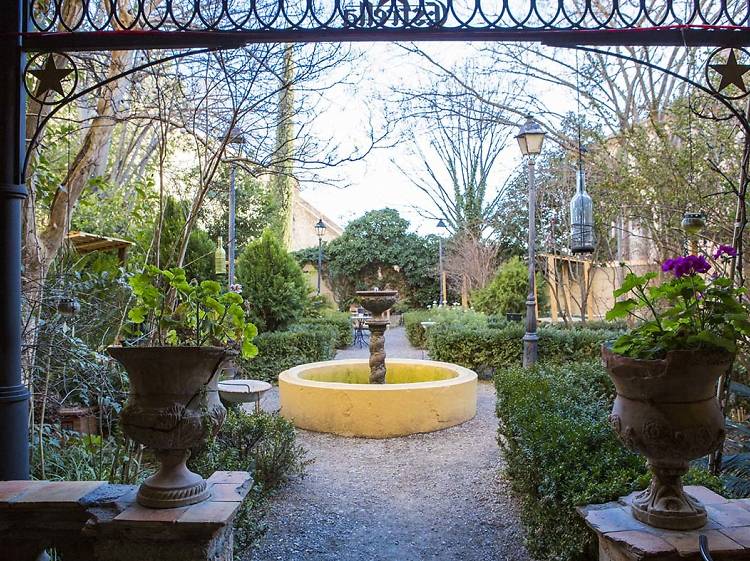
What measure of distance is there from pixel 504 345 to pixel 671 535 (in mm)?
8100

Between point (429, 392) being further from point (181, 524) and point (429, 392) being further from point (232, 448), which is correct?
point (181, 524)

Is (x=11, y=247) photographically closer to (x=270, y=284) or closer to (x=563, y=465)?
(x=563, y=465)

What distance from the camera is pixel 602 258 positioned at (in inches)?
505

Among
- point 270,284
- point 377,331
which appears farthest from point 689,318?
point 270,284

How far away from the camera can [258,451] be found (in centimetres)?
435

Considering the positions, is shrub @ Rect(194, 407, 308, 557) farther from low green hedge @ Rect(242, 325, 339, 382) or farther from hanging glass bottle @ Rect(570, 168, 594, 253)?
low green hedge @ Rect(242, 325, 339, 382)

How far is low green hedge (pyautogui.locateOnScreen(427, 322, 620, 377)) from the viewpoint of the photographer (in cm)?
917

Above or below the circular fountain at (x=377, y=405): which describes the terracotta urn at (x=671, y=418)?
above

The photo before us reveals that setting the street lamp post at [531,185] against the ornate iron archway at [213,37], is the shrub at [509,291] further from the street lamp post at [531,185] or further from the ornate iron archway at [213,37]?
the ornate iron archway at [213,37]

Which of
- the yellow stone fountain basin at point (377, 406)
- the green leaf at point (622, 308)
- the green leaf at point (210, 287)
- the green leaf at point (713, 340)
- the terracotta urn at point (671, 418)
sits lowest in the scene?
the yellow stone fountain basin at point (377, 406)

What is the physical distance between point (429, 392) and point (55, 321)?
393 cm

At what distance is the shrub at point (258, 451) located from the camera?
3695 millimetres

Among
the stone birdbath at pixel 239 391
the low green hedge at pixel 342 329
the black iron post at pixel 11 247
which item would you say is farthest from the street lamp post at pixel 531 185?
the low green hedge at pixel 342 329

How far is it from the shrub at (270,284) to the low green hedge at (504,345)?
294 cm
